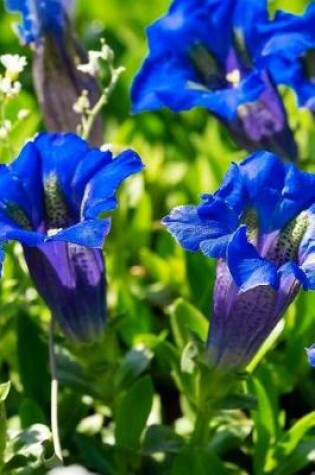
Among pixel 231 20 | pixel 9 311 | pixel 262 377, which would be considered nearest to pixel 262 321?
pixel 262 377

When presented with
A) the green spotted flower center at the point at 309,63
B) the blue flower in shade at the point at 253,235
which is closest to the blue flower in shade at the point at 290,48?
the green spotted flower center at the point at 309,63

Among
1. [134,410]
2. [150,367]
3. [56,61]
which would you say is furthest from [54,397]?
[56,61]

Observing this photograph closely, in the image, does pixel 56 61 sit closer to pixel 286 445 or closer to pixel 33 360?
pixel 33 360

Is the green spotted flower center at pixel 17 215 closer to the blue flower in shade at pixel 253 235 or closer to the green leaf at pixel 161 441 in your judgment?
the blue flower in shade at pixel 253 235

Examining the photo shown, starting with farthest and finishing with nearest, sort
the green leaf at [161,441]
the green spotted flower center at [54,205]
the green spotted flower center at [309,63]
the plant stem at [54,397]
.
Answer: the green spotted flower center at [309,63] < the green leaf at [161,441] < the green spotted flower center at [54,205] < the plant stem at [54,397]

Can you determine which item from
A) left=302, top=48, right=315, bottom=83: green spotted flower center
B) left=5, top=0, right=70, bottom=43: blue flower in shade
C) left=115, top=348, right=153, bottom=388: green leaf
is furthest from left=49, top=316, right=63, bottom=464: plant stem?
left=302, top=48, right=315, bottom=83: green spotted flower center

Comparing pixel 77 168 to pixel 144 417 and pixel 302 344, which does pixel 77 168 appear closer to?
pixel 144 417

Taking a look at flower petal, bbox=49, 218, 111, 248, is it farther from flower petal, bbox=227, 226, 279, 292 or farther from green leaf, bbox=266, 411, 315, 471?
green leaf, bbox=266, 411, 315, 471
